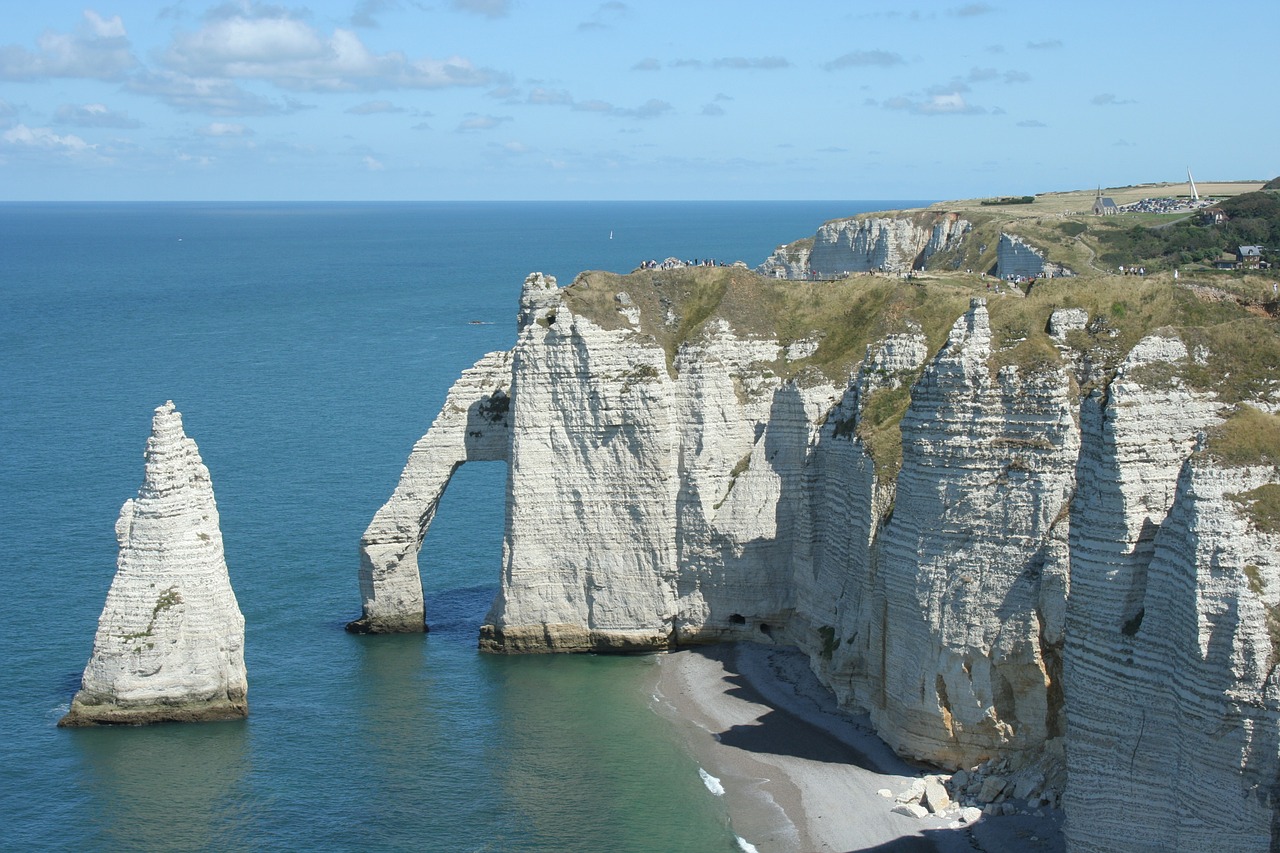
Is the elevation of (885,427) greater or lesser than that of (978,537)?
greater

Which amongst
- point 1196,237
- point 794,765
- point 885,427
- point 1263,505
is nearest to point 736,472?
point 885,427

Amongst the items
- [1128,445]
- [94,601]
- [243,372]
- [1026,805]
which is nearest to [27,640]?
[94,601]

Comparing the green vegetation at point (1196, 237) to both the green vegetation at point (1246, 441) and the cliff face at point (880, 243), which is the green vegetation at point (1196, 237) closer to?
the cliff face at point (880, 243)

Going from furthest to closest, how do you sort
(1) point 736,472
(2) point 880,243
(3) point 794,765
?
1. (2) point 880,243
2. (1) point 736,472
3. (3) point 794,765

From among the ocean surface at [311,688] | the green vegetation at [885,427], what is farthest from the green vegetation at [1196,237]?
the ocean surface at [311,688]

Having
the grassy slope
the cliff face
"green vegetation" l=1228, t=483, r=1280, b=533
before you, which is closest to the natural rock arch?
the grassy slope

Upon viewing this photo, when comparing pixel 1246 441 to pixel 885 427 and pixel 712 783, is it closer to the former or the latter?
pixel 885 427

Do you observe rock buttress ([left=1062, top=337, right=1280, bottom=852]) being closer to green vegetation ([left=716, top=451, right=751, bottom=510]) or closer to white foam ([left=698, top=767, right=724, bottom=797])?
white foam ([left=698, top=767, right=724, bottom=797])
